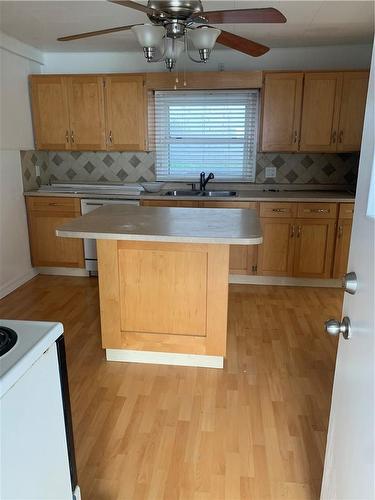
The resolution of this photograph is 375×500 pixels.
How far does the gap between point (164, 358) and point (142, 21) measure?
2706 millimetres

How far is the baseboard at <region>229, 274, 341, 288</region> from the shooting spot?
13.0 feet

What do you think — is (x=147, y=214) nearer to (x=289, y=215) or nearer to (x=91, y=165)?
(x=289, y=215)

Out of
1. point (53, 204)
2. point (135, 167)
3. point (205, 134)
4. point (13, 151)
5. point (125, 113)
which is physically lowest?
point (53, 204)

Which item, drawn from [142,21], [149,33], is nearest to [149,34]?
[149,33]

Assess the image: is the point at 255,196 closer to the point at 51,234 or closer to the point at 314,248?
the point at 314,248

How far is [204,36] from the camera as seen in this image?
6.06ft

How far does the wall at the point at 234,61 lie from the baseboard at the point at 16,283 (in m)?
2.30

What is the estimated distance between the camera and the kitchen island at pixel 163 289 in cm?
229

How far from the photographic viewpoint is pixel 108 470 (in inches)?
67.2

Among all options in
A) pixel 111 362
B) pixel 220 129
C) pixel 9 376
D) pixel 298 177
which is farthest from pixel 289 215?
pixel 9 376

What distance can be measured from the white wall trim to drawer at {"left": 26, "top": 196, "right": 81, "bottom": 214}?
1.42 meters

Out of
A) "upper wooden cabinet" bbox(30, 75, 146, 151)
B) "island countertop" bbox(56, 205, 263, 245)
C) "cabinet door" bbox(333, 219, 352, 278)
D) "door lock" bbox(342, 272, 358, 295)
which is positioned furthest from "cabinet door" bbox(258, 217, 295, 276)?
"door lock" bbox(342, 272, 358, 295)

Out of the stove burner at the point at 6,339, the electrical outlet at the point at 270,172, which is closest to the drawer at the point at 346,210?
the electrical outlet at the point at 270,172

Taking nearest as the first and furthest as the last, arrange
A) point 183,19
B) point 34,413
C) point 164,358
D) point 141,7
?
point 34,413, point 141,7, point 183,19, point 164,358
